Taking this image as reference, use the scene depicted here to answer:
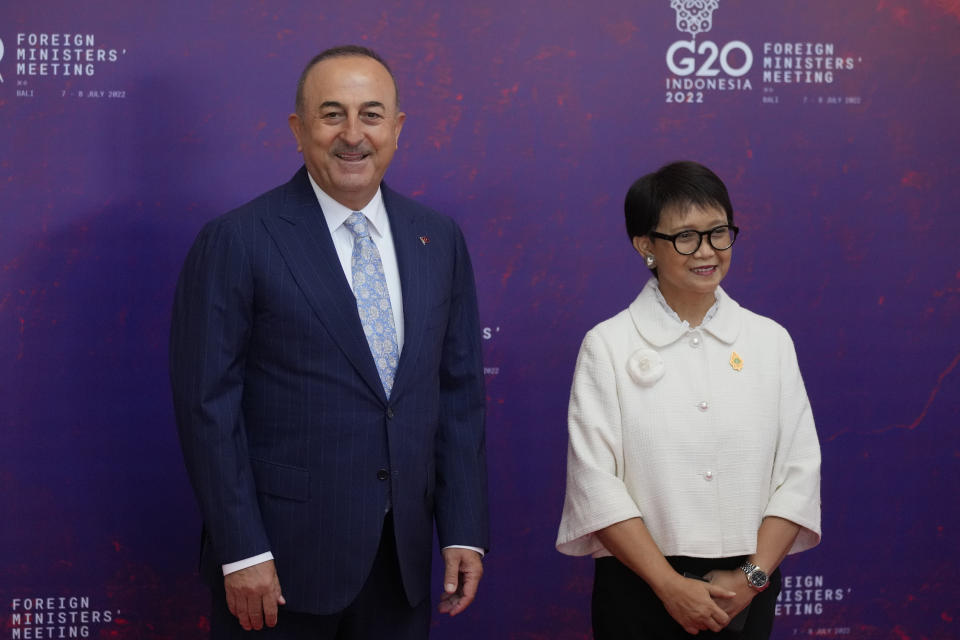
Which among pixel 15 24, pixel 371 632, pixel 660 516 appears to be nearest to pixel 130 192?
pixel 15 24

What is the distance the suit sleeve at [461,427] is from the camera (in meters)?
1.98

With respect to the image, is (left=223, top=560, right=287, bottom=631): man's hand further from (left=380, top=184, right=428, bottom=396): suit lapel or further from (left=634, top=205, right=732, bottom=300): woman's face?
(left=634, top=205, right=732, bottom=300): woman's face

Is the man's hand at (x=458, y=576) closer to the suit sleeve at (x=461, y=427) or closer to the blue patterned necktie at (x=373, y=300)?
the suit sleeve at (x=461, y=427)

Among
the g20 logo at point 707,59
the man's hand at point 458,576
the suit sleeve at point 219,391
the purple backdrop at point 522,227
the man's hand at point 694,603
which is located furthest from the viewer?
the g20 logo at point 707,59

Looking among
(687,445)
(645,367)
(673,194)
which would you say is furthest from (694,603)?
(673,194)

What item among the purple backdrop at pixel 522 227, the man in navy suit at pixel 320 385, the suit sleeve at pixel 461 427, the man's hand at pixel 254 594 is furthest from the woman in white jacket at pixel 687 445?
the purple backdrop at pixel 522 227

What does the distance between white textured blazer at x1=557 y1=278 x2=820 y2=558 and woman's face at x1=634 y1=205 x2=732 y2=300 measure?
0.26 ft

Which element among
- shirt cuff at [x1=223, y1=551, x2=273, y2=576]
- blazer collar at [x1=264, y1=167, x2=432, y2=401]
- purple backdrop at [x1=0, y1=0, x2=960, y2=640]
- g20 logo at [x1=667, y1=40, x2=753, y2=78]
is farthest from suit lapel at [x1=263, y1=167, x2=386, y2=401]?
g20 logo at [x1=667, y1=40, x2=753, y2=78]

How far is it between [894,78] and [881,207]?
1.16ft

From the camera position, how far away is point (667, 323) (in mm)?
1955

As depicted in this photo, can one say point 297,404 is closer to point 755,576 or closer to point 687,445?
point 687,445

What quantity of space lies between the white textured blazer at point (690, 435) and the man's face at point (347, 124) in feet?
1.80

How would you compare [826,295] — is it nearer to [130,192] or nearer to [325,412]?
[325,412]

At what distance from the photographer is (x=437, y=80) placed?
2652mm
